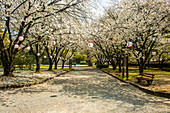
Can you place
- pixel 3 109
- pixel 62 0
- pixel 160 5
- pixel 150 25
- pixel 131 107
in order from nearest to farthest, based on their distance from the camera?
1. pixel 3 109
2. pixel 131 107
3. pixel 62 0
4. pixel 160 5
5. pixel 150 25

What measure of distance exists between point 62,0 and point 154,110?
9298mm

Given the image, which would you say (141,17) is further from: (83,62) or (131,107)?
(83,62)

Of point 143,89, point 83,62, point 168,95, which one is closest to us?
point 168,95

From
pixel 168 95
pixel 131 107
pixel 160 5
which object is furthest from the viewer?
pixel 160 5

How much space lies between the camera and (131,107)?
529 cm

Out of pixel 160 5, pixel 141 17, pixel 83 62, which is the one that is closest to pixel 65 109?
pixel 160 5

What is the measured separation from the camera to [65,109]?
4.94 meters

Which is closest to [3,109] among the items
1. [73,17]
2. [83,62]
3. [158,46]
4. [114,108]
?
[114,108]

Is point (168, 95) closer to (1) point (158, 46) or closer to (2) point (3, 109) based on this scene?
(2) point (3, 109)

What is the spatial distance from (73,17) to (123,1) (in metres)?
6.38

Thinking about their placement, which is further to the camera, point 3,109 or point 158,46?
point 158,46

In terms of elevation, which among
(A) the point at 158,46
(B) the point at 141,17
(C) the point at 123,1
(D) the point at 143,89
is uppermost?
(C) the point at 123,1

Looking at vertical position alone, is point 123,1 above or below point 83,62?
above

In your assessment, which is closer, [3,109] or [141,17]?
[3,109]
